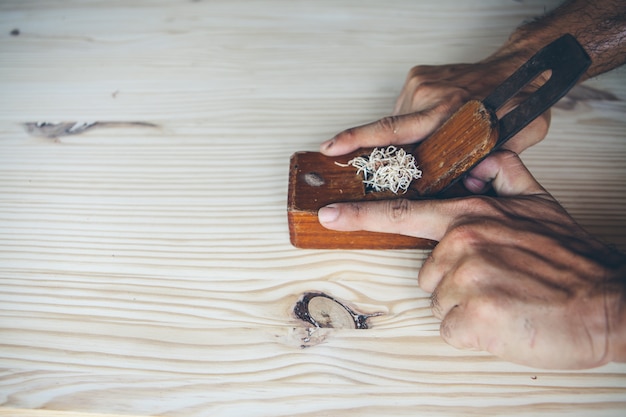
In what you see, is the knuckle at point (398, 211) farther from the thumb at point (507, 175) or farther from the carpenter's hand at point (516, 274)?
the thumb at point (507, 175)

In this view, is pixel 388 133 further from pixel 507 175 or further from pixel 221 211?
pixel 221 211

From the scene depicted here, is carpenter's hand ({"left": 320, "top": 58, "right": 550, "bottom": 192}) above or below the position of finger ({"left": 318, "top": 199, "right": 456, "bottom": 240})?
above

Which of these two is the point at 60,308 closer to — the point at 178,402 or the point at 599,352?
the point at 178,402

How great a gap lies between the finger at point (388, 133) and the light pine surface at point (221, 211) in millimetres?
177

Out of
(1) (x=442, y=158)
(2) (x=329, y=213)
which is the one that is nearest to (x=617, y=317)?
(1) (x=442, y=158)

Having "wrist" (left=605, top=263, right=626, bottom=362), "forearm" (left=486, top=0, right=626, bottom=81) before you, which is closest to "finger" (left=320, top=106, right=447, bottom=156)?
"forearm" (left=486, top=0, right=626, bottom=81)

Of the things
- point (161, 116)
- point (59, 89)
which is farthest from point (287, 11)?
point (59, 89)

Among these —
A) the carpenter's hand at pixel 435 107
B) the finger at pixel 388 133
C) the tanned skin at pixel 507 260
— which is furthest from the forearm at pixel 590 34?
the finger at pixel 388 133

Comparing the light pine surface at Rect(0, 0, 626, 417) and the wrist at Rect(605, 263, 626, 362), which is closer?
the wrist at Rect(605, 263, 626, 362)

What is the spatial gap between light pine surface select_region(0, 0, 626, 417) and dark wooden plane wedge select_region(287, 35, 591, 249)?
0.06m

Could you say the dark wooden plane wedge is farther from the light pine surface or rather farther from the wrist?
the wrist

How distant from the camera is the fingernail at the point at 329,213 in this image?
0.79 meters

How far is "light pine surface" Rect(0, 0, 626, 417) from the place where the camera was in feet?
2.59

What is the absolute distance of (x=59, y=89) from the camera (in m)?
1.20
